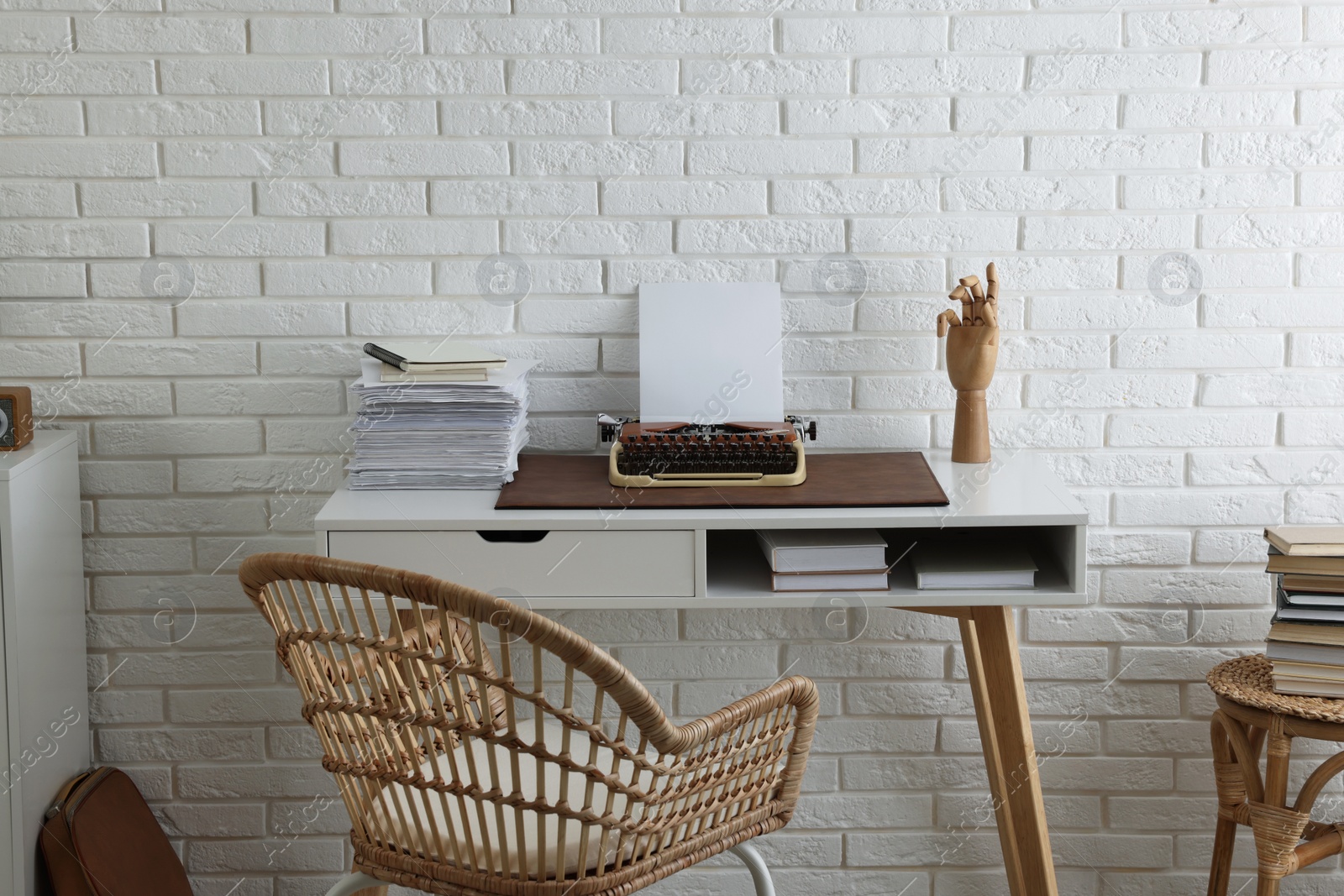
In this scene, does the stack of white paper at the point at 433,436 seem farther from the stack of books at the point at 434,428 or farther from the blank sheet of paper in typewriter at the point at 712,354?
the blank sheet of paper in typewriter at the point at 712,354

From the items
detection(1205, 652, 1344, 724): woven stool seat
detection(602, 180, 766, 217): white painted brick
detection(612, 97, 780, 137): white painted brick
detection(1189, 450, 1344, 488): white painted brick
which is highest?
detection(612, 97, 780, 137): white painted brick

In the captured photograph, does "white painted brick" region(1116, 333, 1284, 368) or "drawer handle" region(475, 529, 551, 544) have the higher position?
"white painted brick" region(1116, 333, 1284, 368)

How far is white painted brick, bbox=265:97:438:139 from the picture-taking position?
6.43 feet

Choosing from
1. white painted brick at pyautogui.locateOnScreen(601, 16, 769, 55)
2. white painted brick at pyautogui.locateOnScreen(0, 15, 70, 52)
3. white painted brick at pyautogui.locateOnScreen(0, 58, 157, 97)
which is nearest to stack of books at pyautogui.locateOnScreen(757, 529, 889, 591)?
white painted brick at pyautogui.locateOnScreen(601, 16, 769, 55)

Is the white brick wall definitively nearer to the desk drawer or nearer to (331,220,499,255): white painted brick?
(331,220,499,255): white painted brick

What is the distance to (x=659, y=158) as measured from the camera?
6.50 feet

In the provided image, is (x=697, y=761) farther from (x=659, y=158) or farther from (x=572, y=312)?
(x=659, y=158)

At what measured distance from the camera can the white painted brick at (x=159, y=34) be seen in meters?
1.94

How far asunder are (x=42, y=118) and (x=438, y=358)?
2.75 ft

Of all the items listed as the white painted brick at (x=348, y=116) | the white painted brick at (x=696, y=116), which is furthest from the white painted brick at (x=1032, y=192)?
the white painted brick at (x=348, y=116)

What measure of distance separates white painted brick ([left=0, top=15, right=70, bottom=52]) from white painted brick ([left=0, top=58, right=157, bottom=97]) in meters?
0.02

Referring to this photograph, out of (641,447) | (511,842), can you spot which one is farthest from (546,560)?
(511,842)

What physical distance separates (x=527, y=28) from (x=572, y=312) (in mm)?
482

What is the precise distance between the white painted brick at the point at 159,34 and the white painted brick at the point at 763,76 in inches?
30.3
